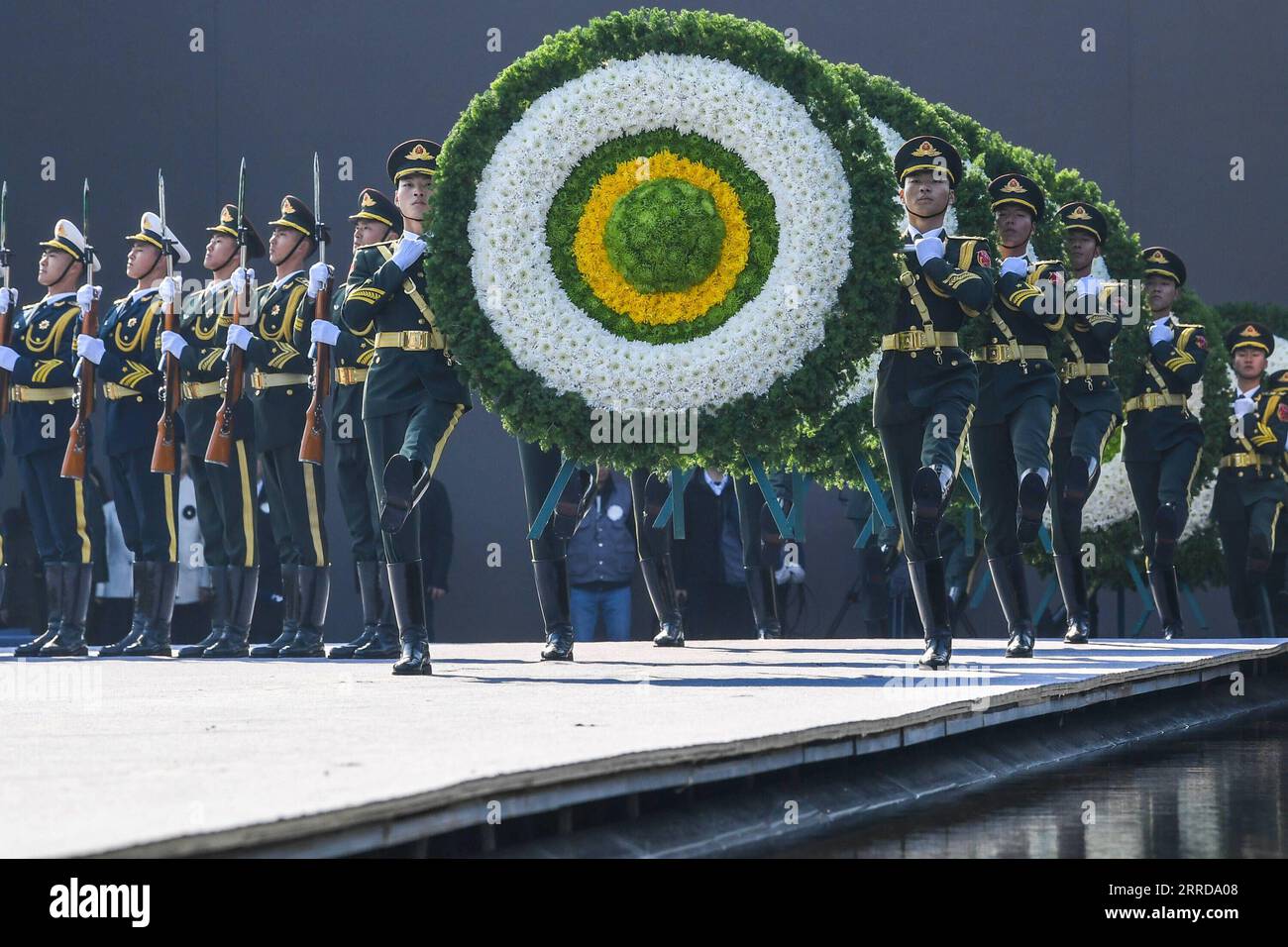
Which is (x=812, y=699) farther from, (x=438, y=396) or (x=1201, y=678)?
(x=1201, y=678)

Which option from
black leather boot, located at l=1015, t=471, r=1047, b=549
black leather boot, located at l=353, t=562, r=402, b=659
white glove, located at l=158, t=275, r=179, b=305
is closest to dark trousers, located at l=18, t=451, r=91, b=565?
white glove, located at l=158, t=275, r=179, b=305

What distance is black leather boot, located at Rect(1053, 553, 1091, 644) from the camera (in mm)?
10164

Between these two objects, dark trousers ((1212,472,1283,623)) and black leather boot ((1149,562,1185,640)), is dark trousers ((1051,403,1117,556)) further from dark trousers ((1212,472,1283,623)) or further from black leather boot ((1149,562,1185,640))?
dark trousers ((1212,472,1283,623))

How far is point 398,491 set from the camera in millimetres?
7391

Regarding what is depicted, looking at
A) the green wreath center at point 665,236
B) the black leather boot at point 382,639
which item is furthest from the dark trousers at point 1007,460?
the black leather boot at point 382,639

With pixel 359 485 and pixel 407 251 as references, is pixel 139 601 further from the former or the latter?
pixel 407 251

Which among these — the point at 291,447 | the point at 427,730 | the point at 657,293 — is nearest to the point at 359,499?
the point at 291,447

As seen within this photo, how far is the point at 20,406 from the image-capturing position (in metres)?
10.6

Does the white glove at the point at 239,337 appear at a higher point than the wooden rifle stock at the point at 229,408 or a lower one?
higher

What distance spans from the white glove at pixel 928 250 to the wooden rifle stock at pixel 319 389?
3.03m

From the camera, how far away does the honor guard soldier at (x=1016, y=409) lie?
885cm

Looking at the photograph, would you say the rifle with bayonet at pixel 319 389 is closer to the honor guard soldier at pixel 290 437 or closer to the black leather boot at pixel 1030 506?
the honor guard soldier at pixel 290 437

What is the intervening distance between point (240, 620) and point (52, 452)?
4.56 feet
